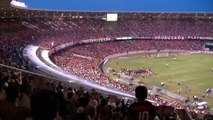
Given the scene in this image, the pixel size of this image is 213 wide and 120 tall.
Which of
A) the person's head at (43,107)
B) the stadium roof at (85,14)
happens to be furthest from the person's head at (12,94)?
the stadium roof at (85,14)

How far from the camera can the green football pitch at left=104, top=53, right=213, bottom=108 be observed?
1642 inches

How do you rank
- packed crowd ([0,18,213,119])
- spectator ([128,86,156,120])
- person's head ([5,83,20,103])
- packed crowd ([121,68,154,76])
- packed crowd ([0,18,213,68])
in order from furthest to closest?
packed crowd ([0,18,213,68]) → packed crowd ([0,18,213,119]) → packed crowd ([121,68,154,76]) → spectator ([128,86,156,120]) → person's head ([5,83,20,103])

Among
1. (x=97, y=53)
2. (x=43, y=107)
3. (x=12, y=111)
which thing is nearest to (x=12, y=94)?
(x=12, y=111)

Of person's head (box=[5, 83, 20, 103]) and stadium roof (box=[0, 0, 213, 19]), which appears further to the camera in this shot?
stadium roof (box=[0, 0, 213, 19])

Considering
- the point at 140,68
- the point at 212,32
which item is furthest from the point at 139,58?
the point at 212,32

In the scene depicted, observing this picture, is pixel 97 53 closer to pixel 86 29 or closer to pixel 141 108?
pixel 86 29

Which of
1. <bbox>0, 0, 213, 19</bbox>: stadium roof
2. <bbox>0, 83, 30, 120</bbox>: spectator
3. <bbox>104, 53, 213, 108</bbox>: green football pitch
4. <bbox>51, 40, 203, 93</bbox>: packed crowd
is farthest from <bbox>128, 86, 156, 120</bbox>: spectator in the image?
<bbox>0, 0, 213, 19</bbox>: stadium roof

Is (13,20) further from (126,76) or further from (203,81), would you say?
(203,81)

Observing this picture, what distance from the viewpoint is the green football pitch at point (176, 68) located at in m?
41.7

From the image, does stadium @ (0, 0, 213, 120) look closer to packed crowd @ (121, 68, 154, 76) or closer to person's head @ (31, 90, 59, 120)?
packed crowd @ (121, 68, 154, 76)

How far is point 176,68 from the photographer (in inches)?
2067

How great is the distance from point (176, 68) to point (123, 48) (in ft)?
51.1

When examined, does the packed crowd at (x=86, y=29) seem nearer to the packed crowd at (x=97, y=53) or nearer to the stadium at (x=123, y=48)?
the stadium at (x=123, y=48)

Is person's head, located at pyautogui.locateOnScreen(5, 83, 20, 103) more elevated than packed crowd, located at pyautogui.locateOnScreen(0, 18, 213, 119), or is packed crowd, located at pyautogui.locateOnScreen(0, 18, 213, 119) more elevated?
packed crowd, located at pyautogui.locateOnScreen(0, 18, 213, 119)
